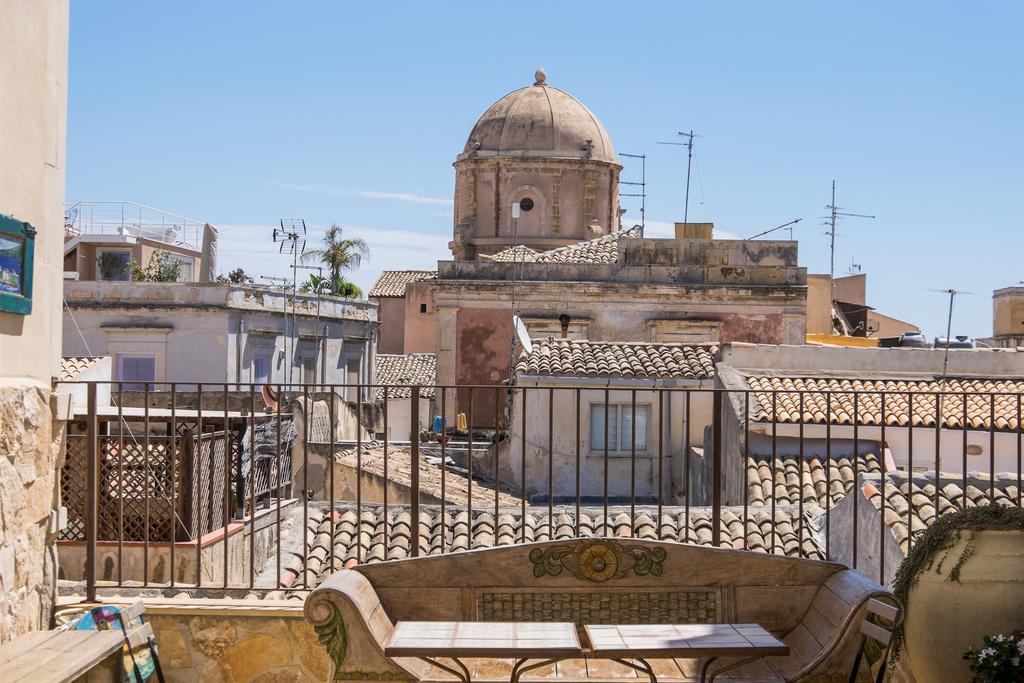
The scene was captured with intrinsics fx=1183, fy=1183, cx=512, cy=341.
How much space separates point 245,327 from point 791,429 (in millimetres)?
15377

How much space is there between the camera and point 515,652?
4551 millimetres

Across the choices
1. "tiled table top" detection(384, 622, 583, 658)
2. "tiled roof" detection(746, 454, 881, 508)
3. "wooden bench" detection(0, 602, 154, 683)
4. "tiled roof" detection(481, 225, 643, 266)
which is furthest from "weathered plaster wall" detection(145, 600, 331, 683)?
"tiled roof" detection(481, 225, 643, 266)

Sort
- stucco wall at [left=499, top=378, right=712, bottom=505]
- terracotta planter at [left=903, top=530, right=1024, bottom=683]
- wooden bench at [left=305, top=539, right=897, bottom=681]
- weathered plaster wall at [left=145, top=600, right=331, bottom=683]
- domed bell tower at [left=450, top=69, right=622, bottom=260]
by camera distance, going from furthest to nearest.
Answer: domed bell tower at [left=450, top=69, right=622, bottom=260] → stucco wall at [left=499, top=378, right=712, bottom=505] → weathered plaster wall at [left=145, top=600, right=331, bottom=683] → wooden bench at [left=305, top=539, right=897, bottom=681] → terracotta planter at [left=903, top=530, right=1024, bottom=683]

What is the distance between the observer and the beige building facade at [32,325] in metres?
5.04

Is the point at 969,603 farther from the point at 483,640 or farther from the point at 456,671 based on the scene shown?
the point at 456,671

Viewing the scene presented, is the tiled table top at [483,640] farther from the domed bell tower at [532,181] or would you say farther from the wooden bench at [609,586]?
the domed bell tower at [532,181]

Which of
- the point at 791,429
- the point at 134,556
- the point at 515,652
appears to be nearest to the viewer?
the point at 515,652

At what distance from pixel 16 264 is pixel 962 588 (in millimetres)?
4200

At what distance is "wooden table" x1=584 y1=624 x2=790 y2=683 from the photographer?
4586mm

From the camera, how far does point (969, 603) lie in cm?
478

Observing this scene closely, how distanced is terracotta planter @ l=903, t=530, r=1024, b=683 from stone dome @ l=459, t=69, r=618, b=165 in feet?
86.7

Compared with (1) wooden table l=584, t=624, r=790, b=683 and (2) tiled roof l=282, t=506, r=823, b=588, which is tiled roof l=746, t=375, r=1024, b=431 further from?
(1) wooden table l=584, t=624, r=790, b=683

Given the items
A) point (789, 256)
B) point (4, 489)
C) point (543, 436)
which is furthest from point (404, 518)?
point (789, 256)

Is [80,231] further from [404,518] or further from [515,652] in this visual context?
[515,652]
